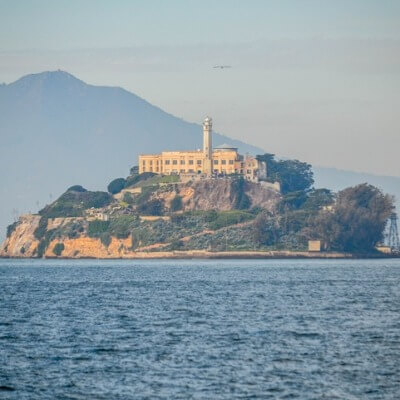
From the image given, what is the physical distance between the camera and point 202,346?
61219 mm

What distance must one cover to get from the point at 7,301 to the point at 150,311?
18119 millimetres

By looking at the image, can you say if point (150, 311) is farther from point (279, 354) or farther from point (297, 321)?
point (279, 354)

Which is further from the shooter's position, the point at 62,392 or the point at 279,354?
the point at 279,354

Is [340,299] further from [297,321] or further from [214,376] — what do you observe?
[214,376]

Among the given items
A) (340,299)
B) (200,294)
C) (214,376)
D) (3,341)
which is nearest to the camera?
(214,376)

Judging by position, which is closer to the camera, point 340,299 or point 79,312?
point 79,312

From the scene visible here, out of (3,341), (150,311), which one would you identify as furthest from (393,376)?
(150,311)

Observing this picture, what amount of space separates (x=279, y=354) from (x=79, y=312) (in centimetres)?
2837

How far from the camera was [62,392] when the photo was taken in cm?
4847

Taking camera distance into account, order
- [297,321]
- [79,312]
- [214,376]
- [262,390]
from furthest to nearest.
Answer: [79,312] → [297,321] → [214,376] → [262,390]

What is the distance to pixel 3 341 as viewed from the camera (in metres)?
64.6

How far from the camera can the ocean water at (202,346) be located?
4906 centimetres

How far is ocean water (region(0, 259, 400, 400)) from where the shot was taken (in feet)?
161

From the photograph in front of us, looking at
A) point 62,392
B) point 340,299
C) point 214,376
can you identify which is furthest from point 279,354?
point 340,299
